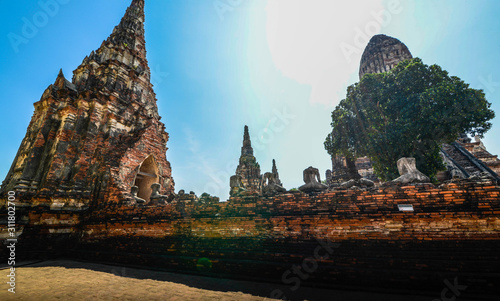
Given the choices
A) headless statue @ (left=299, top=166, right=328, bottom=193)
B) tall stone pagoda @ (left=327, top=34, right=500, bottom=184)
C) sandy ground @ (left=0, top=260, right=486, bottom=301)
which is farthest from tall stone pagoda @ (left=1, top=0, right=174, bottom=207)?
tall stone pagoda @ (left=327, top=34, right=500, bottom=184)

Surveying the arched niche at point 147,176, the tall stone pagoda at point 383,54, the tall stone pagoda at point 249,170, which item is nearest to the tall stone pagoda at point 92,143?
the arched niche at point 147,176

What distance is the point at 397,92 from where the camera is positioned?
38.4 feet

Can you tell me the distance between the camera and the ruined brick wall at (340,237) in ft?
11.2

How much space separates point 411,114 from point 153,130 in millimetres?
13205

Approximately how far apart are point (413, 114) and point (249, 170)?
1883cm

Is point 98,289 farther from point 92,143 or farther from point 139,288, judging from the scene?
point 92,143

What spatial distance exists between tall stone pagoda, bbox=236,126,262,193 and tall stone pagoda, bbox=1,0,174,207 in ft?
50.6

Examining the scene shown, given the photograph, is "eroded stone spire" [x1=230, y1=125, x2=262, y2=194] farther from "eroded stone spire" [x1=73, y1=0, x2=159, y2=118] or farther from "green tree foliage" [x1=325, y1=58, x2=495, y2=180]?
"eroded stone spire" [x1=73, y1=0, x2=159, y2=118]

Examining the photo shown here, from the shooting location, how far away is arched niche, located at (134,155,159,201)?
955 cm

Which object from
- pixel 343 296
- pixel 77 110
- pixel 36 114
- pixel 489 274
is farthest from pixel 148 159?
pixel 489 274

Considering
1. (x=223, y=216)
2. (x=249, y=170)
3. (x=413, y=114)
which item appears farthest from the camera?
(x=249, y=170)

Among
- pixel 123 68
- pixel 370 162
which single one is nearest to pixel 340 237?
pixel 123 68

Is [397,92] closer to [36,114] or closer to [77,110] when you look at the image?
[77,110]

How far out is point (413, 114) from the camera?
35.4 feet
